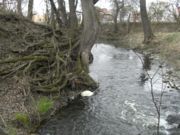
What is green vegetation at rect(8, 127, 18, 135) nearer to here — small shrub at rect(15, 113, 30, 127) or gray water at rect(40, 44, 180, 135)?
small shrub at rect(15, 113, 30, 127)

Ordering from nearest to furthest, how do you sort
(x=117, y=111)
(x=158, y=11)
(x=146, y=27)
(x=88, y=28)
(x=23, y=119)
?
(x=23, y=119)
(x=117, y=111)
(x=88, y=28)
(x=146, y=27)
(x=158, y=11)

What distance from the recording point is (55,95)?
1135cm

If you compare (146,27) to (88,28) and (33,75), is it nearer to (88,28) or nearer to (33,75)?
(88,28)

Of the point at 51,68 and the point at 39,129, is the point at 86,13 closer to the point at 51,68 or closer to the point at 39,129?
the point at 51,68

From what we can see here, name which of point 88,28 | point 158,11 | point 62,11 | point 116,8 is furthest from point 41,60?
point 116,8

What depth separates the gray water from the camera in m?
8.63

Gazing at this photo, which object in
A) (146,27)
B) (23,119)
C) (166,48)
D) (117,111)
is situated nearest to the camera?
(23,119)

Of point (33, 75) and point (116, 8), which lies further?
point (116, 8)

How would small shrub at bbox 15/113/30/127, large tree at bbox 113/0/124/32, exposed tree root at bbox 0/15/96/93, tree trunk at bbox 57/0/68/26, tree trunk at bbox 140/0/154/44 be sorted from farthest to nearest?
large tree at bbox 113/0/124/32, tree trunk at bbox 140/0/154/44, tree trunk at bbox 57/0/68/26, exposed tree root at bbox 0/15/96/93, small shrub at bbox 15/113/30/127

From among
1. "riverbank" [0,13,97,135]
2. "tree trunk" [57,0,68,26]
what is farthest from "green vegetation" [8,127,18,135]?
"tree trunk" [57,0,68,26]

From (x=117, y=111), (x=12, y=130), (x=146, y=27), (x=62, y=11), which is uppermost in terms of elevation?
(x=62, y=11)

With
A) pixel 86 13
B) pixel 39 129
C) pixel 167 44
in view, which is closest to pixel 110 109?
pixel 39 129

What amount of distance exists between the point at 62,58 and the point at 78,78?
1094 millimetres

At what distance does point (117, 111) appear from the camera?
1018cm
